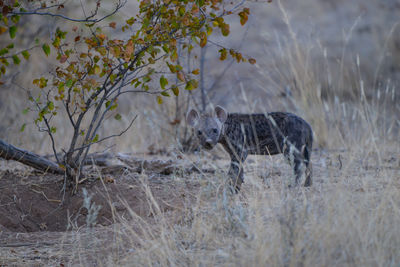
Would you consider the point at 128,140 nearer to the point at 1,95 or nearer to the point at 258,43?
the point at 1,95

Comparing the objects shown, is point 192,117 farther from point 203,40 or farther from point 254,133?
point 203,40

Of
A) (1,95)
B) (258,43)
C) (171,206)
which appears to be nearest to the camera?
(171,206)

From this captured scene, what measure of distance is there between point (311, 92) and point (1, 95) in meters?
6.79

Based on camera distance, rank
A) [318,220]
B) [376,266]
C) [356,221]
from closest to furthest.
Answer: [376,266] < [356,221] < [318,220]

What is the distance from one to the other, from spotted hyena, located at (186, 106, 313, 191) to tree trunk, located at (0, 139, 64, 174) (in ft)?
5.68

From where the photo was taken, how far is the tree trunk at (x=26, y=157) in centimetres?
528

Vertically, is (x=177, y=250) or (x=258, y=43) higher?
(x=258, y=43)

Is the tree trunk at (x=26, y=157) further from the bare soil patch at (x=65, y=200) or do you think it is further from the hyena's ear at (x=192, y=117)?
the hyena's ear at (x=192, y=117)

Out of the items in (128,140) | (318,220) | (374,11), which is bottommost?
(318,220)

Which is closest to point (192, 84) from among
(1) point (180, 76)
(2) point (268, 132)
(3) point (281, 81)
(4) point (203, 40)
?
(1) point (180, 76)

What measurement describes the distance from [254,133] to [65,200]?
7.30ft

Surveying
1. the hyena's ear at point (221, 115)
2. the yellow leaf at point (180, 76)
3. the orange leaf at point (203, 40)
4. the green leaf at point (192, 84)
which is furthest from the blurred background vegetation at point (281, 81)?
the hyena's ear at point (221, 115)

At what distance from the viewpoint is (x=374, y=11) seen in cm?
1905

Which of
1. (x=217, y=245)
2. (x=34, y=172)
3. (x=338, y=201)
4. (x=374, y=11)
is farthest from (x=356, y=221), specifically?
(x=374, y=11)
